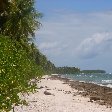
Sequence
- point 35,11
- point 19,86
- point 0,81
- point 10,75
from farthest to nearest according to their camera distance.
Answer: point 35,11, point 19,86, point 10,75, point 0,81

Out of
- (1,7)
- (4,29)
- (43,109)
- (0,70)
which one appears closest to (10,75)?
(0,70)

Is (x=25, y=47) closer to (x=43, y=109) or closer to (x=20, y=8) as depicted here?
(x=20, y=8)

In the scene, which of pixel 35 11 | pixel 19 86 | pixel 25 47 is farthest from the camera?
pixel 35 11

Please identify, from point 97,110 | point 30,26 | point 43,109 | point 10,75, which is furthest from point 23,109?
point 30,26

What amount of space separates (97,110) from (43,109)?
3123 millimetres

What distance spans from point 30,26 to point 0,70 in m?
28.1

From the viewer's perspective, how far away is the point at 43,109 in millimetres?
17125

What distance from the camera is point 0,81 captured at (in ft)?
29.5

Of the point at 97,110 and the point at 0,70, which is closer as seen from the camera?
the point at 0,70

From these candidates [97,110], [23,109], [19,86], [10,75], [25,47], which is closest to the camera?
[10,75]

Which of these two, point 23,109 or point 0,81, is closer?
point 0,81

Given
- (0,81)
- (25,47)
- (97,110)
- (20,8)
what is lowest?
(97,110)

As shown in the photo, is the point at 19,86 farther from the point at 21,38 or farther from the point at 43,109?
the point at 21,38

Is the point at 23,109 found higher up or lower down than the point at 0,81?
lower down
